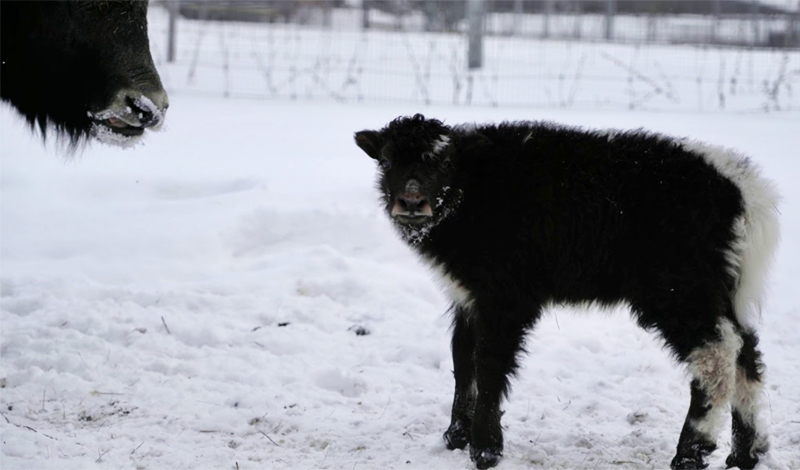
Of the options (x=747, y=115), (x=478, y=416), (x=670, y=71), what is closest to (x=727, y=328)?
(x=478, y=416)

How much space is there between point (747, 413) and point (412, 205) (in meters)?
2.10

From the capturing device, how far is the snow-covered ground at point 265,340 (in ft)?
16.4

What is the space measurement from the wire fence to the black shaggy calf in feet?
27.5

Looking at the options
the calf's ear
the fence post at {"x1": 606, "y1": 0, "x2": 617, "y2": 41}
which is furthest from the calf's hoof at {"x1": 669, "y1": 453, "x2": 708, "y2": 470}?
the fence post at {"x1": 606, "y1": 0, "x2": 617, "y2": 41}

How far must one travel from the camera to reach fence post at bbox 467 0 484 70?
47.4ft

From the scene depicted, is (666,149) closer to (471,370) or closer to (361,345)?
(471,370)

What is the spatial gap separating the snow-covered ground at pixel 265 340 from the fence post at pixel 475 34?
209 inches

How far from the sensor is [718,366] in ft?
14.7

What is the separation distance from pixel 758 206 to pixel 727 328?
664 millimetres

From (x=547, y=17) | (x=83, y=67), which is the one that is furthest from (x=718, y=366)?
(x=547, y=17)

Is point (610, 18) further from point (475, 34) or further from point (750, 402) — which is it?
point (750, 402)

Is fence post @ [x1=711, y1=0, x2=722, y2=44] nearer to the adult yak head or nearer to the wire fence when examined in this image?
the wire fence

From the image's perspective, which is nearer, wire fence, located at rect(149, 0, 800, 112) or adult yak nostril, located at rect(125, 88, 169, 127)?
adult yak nostril, located at rect(125, 88, 169, 127)

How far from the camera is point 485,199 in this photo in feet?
16.1
